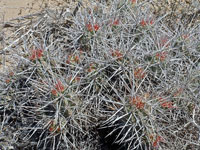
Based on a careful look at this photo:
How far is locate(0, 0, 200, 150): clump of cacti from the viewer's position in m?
2.56

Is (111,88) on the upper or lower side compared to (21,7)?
lower

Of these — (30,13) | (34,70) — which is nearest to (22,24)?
(30,13)

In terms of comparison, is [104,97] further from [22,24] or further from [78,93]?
[22,24]

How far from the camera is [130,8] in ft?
10.6

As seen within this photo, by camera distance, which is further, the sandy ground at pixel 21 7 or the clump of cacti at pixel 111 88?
the sandy ground at pixel 21 7

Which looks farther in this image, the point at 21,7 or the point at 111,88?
the point at 21,7

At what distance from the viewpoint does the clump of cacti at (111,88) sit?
256 cm

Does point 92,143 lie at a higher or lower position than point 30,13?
lower

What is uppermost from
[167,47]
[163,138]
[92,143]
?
[167,47]

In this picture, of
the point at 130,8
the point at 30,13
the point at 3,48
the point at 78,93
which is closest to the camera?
the point at 78,93

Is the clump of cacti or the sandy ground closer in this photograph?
the clump of cacti

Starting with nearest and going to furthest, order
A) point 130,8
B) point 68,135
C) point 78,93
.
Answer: point 78,93 → point 68,135 → point 130,8

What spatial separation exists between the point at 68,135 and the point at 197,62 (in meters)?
1.32

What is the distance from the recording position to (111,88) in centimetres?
286
